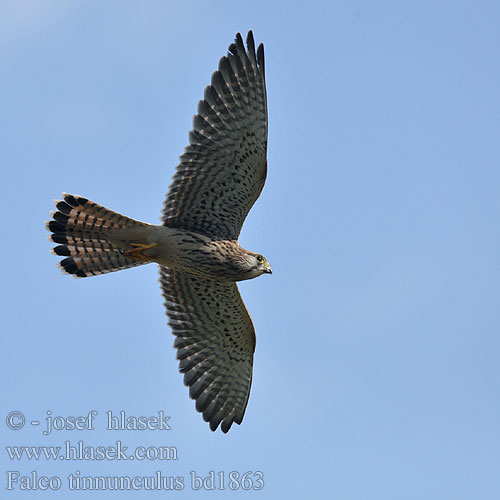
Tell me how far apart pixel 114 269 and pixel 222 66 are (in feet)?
10.7

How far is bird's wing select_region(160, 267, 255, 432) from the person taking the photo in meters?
15.2

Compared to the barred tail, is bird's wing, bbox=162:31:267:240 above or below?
above

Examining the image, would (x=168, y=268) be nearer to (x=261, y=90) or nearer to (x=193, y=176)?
(x=193, y=176)

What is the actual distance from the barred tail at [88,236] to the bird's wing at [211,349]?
100 centimetres

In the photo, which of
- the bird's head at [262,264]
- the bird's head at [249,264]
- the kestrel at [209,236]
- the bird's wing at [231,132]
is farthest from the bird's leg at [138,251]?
the bird's head at [262,264]

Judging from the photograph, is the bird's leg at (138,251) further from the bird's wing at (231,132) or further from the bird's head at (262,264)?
the bird's head at (262,264)

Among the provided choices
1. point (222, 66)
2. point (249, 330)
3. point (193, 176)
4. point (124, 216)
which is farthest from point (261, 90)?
point (249, 330)

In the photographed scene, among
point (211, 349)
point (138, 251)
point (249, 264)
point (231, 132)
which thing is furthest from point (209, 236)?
point (211, 349)

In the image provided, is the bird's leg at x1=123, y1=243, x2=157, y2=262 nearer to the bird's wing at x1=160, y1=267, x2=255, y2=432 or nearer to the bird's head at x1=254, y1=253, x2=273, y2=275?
the bird's wing at x1=160, y1=267, x2=255, y2=432

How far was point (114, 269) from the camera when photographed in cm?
1461

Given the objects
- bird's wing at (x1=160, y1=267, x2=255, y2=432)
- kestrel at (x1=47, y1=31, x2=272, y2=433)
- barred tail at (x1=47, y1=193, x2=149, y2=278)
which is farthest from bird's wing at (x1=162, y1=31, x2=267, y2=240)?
bird's wing at (x1=160, y1=267, x2=255, y2=432)

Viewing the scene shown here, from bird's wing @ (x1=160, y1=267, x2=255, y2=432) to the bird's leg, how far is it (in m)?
0.96

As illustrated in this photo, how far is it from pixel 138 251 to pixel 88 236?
2.68 feet

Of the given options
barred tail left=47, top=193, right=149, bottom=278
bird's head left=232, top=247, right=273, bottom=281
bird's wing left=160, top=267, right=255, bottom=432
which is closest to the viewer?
bird's head left=232, top=247, right=273, bottom=281
